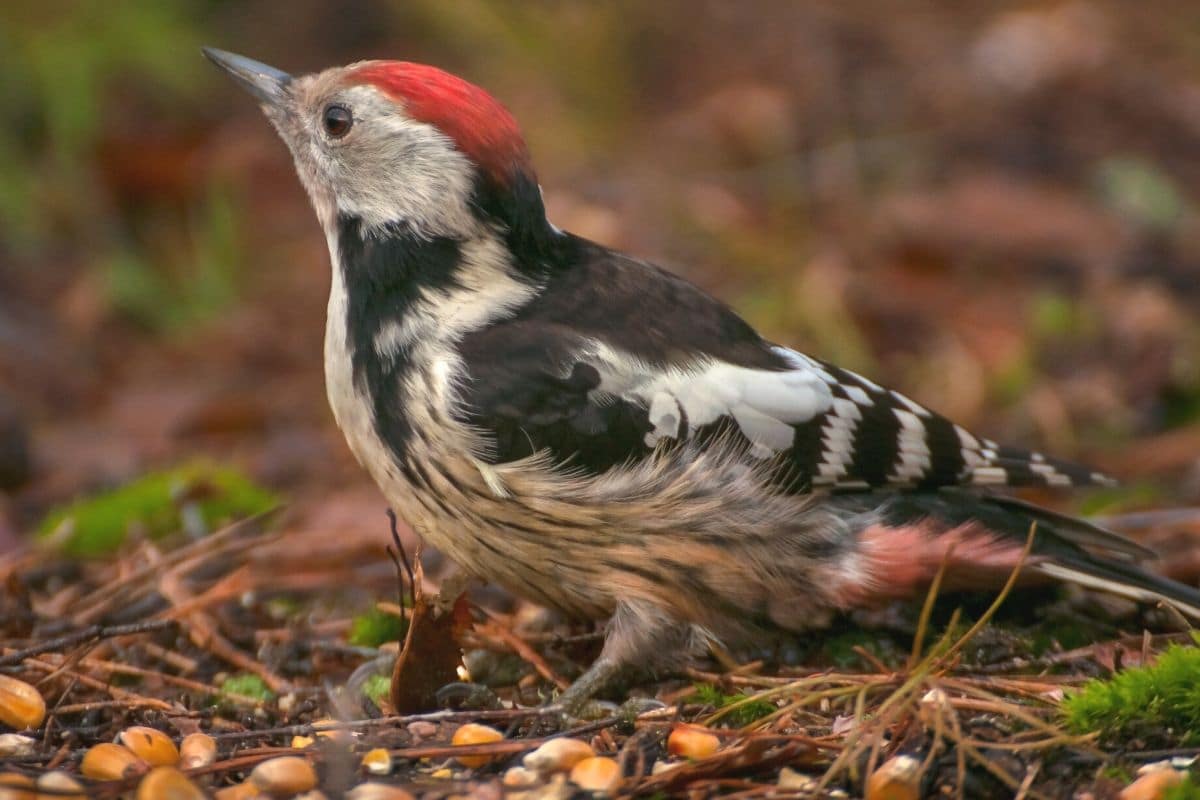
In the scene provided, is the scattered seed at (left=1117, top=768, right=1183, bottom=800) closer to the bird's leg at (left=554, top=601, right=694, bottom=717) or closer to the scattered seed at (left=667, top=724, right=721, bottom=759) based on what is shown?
the scattered seed at (left=667, top=724, right=721, bottom=759)

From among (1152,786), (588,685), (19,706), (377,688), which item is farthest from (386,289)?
(1152,786)

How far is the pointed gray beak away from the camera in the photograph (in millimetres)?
3902

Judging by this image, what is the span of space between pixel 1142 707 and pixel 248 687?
188cm

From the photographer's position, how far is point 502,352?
331 centimetres

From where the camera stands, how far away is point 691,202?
288 inches

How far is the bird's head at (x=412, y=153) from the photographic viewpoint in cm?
350

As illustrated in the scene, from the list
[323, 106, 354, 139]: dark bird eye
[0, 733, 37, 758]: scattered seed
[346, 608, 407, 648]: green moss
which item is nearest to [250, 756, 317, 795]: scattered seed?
[0, 733, 37, 758]: scattered seed

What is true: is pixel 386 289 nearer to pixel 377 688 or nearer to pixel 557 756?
pixel 377 688

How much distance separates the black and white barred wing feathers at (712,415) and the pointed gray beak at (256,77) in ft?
3.36

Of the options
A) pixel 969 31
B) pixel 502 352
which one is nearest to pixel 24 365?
pixel 502 352

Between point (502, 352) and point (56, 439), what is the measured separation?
11.1 ft

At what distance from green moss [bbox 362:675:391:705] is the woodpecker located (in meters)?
0.32

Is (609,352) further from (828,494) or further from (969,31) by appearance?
(969,31)

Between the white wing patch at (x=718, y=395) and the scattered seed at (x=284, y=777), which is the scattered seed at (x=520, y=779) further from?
the white wing patch at (x=718, y=395)
